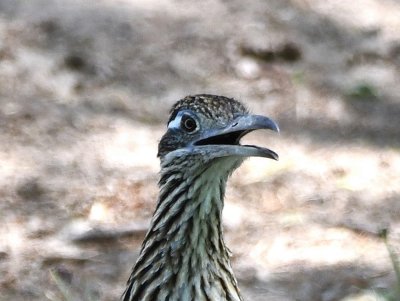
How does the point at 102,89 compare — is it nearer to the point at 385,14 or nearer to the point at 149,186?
the point at 149,186

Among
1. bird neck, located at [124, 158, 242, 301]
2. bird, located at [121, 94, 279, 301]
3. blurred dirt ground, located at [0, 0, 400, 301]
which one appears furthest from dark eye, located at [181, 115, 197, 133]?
blurred dirt ground, located at [0, 0, 400, 301]

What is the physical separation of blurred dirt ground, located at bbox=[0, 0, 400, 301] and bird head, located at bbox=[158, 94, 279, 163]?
228cm

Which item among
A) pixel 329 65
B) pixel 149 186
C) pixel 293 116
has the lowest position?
pixel 149 186

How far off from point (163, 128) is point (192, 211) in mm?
3586

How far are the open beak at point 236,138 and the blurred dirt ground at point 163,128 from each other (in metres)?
2.35

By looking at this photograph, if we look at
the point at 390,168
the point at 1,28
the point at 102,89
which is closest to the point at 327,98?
the point at 390,168

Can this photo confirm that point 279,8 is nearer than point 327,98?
No

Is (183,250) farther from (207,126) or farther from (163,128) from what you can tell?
(163,128)

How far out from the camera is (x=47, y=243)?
27.3 ft

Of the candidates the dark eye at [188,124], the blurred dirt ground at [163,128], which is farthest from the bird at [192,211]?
the blurred dirt ground at [163,128]

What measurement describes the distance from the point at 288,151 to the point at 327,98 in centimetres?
78

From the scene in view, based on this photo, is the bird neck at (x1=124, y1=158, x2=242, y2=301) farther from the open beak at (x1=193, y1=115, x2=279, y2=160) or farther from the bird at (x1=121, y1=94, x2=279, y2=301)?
the open beak at (x1=193, y1=115, x2=279, y2=160)

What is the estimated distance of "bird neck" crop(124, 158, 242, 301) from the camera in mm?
5797

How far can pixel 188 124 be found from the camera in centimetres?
579
